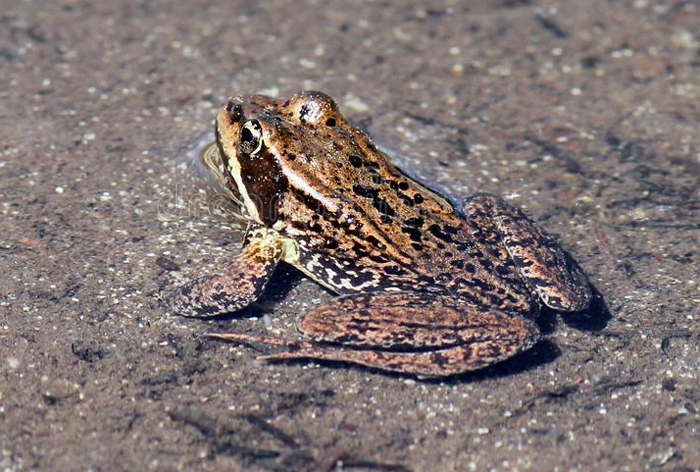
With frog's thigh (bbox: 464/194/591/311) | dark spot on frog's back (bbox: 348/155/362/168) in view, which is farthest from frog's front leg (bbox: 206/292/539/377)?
dark spot on frog's back (bbox: 348/155/362/168)

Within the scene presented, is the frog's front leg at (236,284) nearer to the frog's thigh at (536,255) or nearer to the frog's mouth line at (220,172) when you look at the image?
the frog's mouth line at (220,172)

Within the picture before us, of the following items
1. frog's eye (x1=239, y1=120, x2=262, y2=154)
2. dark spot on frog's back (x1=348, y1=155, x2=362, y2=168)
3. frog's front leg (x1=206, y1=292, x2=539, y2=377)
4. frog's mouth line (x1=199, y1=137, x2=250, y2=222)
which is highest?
frog's eye (x1=239, y1=120, x2=262, y2=154)

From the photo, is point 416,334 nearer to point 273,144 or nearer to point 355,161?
point 355,161

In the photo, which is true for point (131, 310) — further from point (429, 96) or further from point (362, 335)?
point (429, 96)

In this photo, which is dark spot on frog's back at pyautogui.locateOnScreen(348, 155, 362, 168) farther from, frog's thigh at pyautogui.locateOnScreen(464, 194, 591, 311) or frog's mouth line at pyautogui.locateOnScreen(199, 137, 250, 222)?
frog's mouth line at pyautogui.locateOnScreen(199, 137, 250, 222)

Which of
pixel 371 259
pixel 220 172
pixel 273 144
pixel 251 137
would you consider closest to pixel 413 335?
pixel 371 259
